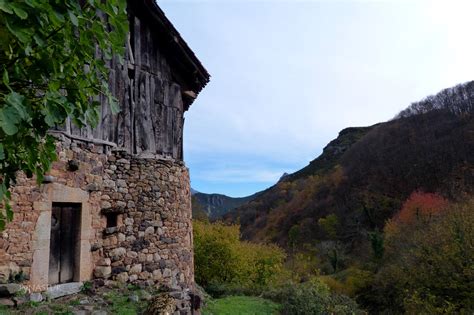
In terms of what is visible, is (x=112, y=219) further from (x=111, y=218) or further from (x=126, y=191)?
(x=126, y=191)

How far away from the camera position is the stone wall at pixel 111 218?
239 inches

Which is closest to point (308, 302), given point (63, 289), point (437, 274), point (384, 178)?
point (437, 274)

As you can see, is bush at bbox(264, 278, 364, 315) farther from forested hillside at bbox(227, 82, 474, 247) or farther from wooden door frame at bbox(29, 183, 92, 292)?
forested hillside at bbox(227, 82, 474, 247)

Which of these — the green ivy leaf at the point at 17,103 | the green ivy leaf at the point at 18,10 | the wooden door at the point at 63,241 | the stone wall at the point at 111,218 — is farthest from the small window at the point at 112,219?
the green ivy leaf at the point at 18,10

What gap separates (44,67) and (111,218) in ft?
18.8

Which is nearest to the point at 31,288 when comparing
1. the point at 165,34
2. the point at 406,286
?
the point at 165,34

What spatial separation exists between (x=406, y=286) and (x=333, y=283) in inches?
238

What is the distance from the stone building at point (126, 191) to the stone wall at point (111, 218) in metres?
0.02

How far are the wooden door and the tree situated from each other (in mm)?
4294

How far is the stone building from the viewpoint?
20.4ft

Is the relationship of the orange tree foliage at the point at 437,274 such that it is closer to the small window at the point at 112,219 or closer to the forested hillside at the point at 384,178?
the small window at the point at 112,219

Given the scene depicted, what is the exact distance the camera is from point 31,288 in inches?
235

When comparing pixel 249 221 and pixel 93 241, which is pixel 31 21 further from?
pixel 249 221

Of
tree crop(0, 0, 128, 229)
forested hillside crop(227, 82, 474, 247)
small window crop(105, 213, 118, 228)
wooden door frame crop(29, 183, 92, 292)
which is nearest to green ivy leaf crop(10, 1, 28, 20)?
tree crop(0, 0, 128, 229)
